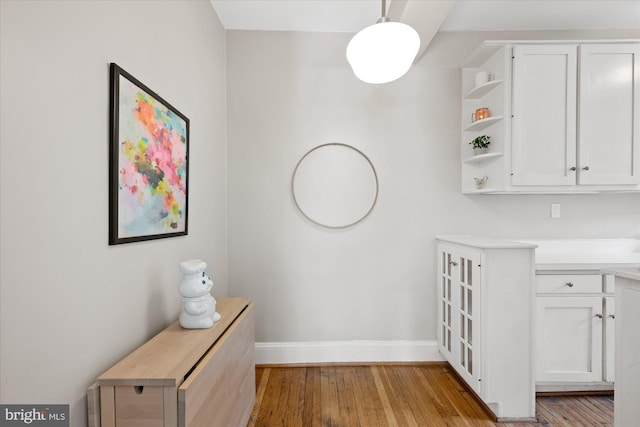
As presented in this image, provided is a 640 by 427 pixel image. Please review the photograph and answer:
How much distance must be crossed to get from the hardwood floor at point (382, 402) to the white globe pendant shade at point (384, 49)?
193 centimetres

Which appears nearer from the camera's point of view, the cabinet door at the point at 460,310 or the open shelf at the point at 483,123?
the cabinet door at the point at 460,310

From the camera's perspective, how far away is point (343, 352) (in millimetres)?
2607

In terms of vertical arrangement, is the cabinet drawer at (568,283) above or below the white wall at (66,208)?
below

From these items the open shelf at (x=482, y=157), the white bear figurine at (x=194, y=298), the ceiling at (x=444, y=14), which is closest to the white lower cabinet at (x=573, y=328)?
the open shelf at (x=482, y=157)

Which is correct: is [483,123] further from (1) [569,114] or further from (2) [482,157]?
(1) [569,114]

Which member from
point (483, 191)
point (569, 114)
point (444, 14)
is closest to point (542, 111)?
point (569, 114)

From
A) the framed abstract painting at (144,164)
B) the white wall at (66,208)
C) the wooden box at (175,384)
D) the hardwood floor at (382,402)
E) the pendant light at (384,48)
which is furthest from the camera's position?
the hardwood floor at (382,402)

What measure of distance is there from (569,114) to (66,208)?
9.38 feet

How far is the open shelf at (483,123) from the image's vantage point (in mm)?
2295


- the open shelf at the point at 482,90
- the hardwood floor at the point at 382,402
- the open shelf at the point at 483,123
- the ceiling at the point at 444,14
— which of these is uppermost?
the ceiling at the point at 444,14

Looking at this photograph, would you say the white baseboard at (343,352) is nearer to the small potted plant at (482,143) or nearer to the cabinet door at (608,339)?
the cabinet door at (608,339)

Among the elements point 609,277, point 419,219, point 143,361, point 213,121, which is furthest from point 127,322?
point 609,277

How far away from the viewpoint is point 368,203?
2623mm

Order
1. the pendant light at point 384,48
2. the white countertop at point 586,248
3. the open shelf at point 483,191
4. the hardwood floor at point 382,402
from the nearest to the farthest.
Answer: the pendant light at point 384,48 → the hardwood floor at point 382,402 → the open shelf at point 483,191 → the white countertop at point 586,248
